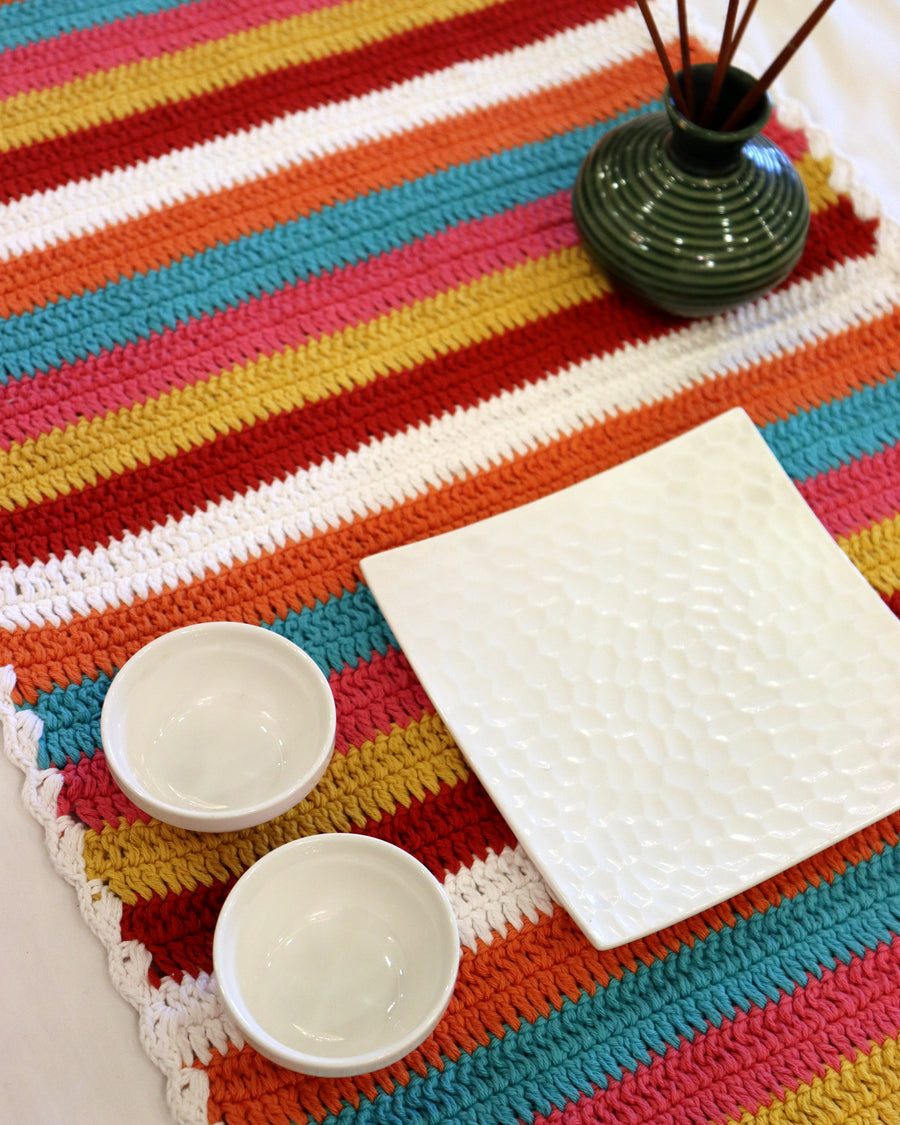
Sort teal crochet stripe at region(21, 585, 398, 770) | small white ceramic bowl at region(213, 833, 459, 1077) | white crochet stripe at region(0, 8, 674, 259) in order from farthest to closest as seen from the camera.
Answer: white crochet stripe at region(0, 8, 674, 259) < teal crochet stripe at region(21, 585, 398, 770) < small white ceramic bowl at region(213, 833, 459, 1077)

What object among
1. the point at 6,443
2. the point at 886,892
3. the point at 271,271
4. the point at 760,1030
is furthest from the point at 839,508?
the point at 6,443

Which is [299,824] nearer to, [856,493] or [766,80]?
[856,493]

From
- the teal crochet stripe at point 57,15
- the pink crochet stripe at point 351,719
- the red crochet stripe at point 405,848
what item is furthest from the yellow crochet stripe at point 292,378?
the teal crochet stripe at point 57,15

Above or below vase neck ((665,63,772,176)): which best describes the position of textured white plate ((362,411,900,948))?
below

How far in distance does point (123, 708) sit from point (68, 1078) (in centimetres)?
22

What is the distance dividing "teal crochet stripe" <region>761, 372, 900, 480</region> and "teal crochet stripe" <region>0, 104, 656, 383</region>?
1.04ft

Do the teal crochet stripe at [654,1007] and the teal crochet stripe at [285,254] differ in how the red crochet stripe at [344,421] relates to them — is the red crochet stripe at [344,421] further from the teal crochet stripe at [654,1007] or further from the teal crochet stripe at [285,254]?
the teal crochet stripe at [654,1007]

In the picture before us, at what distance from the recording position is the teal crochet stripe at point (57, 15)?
39.8 inches

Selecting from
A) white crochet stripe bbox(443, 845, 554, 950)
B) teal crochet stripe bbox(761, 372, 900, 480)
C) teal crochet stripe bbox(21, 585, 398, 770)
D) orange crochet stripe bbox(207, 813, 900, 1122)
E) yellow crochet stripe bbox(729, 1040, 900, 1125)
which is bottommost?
yellow crochet stripe bbox(729, 1040, 900, 1125)

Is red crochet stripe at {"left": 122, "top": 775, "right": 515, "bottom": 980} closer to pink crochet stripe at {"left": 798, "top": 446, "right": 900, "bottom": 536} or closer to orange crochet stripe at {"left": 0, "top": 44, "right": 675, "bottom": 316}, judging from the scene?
pink crochet stripe at {"left": 798, "top": 446, "right": 900, "bottom": 536}

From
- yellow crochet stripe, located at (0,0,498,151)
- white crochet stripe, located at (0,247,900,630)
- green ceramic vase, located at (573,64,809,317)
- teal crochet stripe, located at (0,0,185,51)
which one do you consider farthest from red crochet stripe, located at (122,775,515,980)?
teal crochet stripe, located at (0,0,185,51)

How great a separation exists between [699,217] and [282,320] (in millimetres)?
357

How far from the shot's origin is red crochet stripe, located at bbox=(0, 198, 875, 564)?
79cm

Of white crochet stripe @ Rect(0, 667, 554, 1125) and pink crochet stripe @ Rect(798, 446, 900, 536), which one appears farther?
pink crochet stripe @ Rect(798, 446, 900, 536)
